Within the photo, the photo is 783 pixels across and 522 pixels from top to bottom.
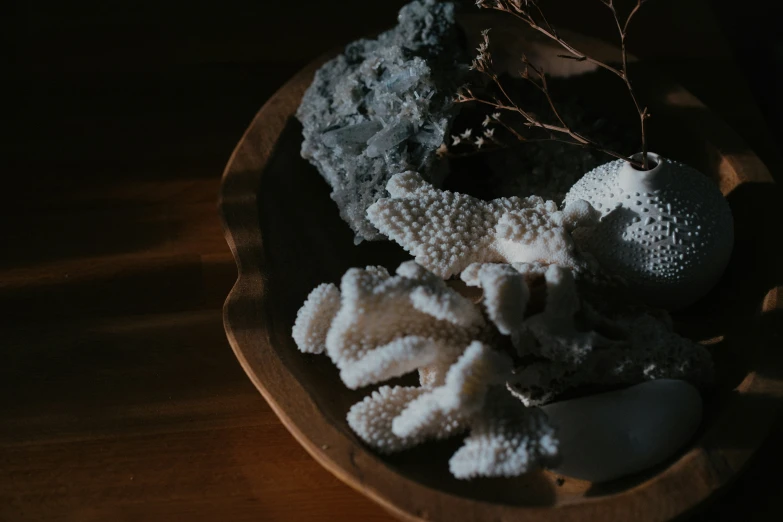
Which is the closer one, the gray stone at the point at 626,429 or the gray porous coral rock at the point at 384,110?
the gray stone at the point at 626,429

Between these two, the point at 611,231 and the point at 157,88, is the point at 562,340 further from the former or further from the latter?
the point at 157,88

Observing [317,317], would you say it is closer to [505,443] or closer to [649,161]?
[505,443]

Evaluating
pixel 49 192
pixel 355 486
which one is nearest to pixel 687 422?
Answer: pixel 355 486

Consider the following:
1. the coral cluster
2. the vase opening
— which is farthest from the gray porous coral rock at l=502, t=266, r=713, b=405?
the vase opening

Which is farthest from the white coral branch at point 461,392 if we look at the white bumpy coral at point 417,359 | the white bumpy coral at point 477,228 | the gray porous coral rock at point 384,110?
the gray porous coral rock at point 384,110

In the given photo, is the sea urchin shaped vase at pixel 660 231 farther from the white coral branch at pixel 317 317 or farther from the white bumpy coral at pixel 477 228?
the white coral branch at pixel 317 317

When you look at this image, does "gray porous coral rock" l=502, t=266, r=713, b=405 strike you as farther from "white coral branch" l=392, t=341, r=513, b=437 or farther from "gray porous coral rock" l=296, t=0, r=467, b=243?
"gray porous coral rock" l=296, t=0, r=467, b=243
